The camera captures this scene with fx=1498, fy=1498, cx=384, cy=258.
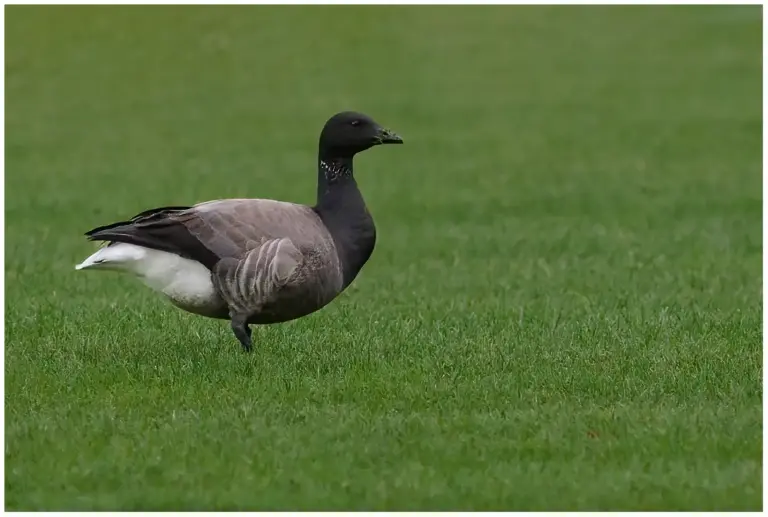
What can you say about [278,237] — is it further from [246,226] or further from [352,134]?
[352,134]

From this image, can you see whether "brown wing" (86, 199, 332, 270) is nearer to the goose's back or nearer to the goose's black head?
the goose's back

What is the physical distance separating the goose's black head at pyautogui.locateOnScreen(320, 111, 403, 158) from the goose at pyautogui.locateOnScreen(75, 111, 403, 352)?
Result: 2.15 ft

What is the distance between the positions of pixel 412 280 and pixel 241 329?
14.4 feet

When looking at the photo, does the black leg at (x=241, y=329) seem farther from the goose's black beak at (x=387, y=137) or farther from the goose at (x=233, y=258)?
the goose's black beak at (x=387, y=137)

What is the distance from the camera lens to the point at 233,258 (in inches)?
376

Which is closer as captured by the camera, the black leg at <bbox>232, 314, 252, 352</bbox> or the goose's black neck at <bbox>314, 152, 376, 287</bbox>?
the black leg at <bbox>232, 314, 252, 352</bbox>

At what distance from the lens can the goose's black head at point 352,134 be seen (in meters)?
10.3

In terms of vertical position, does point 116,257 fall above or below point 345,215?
below

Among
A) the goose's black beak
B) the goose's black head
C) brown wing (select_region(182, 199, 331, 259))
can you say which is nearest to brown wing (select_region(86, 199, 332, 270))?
brown wing (select_region(182, 199, 331, 259))

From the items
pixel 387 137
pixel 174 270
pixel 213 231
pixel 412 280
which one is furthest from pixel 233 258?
pixel 412 280

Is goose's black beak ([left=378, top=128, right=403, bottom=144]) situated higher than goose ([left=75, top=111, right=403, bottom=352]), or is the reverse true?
goose's black beak ([left=378, top=128, right=403, bottom=144])

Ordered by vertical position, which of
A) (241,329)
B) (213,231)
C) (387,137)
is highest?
(387,137)

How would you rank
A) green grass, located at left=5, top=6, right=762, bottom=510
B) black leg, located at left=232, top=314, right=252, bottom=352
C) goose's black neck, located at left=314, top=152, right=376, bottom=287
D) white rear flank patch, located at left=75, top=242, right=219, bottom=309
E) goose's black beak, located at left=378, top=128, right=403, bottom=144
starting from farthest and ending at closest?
goose's black beak, located at left=378, top=128, right=403, bottom=144 → goose's black neck, located at left=314, top=152, right=376, bottom=287 → black leg, located at left=232, top=314, right=252, bottom=352 → white rear flank patch, located at left=75, top=242, right=219, bottom=309 → green grass, located at left=5, top=6, right=762, bottom=510

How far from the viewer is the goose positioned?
9555 mm
